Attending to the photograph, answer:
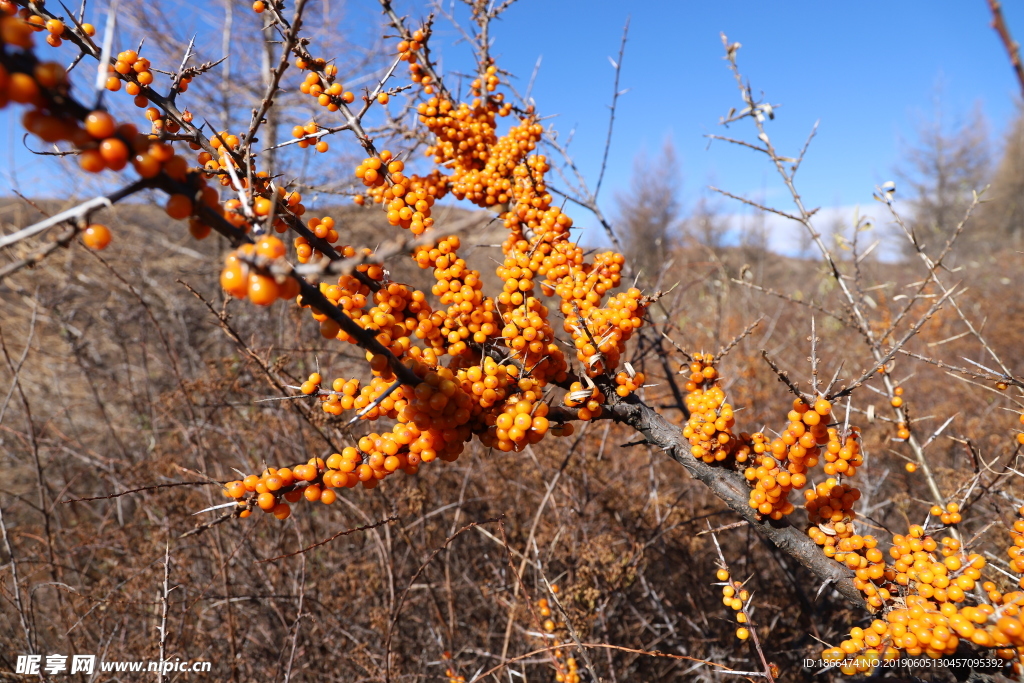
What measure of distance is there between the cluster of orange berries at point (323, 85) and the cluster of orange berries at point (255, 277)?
1.33 meters

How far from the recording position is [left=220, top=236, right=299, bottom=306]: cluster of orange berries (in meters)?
0.71

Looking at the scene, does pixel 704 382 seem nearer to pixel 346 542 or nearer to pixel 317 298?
pixel 317 298

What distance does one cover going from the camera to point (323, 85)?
6.22 feet

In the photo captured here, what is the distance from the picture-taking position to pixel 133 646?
8.97 feet

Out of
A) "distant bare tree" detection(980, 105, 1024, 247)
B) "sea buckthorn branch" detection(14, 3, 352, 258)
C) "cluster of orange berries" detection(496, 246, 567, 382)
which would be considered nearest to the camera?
"sea buckthorn branch" detection(14, 3, 352, 258)

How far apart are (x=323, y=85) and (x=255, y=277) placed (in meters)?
1.53

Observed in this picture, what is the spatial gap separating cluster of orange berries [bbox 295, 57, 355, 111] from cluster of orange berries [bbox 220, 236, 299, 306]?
133 cm

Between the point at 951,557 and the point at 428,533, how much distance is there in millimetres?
3085

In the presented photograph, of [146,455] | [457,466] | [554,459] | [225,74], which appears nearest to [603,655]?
[554,459]

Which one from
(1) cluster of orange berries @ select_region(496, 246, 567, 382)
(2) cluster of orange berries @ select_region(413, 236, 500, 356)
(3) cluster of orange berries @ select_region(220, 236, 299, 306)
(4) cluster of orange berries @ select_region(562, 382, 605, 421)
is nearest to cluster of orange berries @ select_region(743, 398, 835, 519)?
(4) cluster of orange berries @ select_region(562, 382, 605, 421)

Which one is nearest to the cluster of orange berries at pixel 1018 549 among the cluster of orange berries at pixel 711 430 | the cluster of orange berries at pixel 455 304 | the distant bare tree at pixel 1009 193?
the cluster of orange berries at pixel 711 430

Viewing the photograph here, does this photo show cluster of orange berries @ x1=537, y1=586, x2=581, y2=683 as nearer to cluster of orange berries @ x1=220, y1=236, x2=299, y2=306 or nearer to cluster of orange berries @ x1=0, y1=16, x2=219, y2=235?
cluster of orange berries @ x1=220, y1=236, x2=299, y2=306

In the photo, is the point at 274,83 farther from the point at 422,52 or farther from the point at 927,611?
the point at 927,611

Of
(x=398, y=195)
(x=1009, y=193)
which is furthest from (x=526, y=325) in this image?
(x=1009, y=193)
